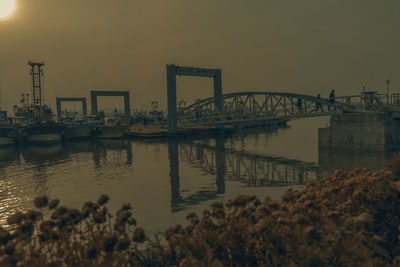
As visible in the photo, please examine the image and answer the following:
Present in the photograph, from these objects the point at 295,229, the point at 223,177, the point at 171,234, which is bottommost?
the point at 223,177

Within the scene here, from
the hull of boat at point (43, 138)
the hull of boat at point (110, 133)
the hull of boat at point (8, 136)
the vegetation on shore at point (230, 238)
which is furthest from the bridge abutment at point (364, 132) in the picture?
the hull of boat at point (8, 136)

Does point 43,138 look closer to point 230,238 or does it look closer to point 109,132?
point 109,132

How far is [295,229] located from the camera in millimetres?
6000

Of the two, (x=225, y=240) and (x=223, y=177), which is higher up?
(x=225, y=240)

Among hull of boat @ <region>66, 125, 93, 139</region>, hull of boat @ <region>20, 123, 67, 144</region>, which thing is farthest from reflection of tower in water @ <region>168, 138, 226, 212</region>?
hull of boat @ <region>66, 125, 93, 139</region>

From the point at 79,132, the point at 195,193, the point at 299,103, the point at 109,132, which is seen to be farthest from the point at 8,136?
the point at 195,193

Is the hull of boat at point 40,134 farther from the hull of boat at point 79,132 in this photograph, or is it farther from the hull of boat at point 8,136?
the hull of boat at point 79,132

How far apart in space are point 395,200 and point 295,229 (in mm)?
4357

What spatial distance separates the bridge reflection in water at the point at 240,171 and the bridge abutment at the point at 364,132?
1127 centimetres

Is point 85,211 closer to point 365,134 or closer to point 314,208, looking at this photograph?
point 314,208

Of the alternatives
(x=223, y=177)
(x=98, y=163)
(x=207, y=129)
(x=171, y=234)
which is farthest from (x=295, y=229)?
(x=207, y=129)

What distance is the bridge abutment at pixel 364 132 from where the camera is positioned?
39219 millimetres

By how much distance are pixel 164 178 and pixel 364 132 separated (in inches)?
1105

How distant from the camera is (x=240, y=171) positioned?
2964 cm
